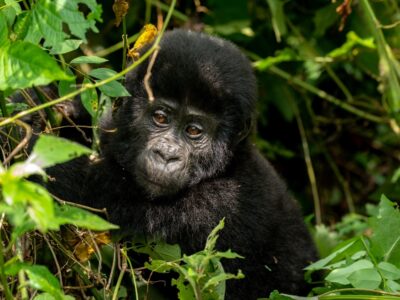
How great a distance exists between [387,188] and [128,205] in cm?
291

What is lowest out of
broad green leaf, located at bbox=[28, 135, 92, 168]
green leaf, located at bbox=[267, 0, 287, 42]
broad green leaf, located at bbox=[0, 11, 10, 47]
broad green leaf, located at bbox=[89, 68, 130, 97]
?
green leaf, located at bbox=[267, 0, 287, 42]

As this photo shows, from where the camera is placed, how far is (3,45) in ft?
6.81

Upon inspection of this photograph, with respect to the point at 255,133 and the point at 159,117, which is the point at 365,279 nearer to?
the point at 159,117

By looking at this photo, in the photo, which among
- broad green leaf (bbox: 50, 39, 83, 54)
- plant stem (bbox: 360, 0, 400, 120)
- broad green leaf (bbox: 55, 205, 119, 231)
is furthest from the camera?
plant stem (bbox: 360, 0, 400, 120)

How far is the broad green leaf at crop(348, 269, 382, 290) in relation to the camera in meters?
2.64

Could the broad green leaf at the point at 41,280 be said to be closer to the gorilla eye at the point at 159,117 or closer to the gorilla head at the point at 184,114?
the gorilla head at the point at 184,114

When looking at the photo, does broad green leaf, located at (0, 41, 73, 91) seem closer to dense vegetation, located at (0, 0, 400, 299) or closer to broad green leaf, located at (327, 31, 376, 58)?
dense vegetation, located at (0, 0, 400, 299)

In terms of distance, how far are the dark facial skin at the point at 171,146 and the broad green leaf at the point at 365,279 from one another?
91cm

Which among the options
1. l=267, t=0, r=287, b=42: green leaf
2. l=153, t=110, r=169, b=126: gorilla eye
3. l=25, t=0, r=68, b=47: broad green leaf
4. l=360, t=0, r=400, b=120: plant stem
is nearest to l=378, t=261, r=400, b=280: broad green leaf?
l=153, t=110, r=169, b=126: gorilla eye

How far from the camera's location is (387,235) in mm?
2977

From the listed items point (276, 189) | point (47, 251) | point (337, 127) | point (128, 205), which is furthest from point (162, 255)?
point (337, 127)

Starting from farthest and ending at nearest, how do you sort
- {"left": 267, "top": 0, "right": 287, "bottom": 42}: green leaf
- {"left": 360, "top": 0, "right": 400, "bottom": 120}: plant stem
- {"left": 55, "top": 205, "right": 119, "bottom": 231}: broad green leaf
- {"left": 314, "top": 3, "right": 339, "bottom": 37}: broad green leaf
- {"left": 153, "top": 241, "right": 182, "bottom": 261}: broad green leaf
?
{"left": 314, "top": 3, "right": 339, "bottom": 37}: broad green leaf, {"left": 267, "top": 0, "right": 287, "bottom": 42}: green leaf, {"left": 360, "top": 0, "right": 400, "bottom": 120}: plant stem, {"left": 153, "top": 241, "right": 182, "bottom": 261}: broad green leaf, {"left": 55, "top": 205, "right": 119, "bottom": 231}: broad green leaf

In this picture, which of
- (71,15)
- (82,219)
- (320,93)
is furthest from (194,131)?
(320,93)

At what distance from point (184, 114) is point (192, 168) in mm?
254
